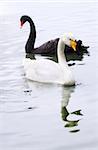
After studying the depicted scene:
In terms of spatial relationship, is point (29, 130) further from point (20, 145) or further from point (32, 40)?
point (32, 40)

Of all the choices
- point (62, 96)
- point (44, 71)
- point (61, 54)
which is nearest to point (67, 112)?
point (62, 96)

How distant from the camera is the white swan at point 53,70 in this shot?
9391 millimetres

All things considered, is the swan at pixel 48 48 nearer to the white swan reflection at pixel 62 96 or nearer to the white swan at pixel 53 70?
the white swan at pixel 53 70

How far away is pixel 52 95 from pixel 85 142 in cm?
218

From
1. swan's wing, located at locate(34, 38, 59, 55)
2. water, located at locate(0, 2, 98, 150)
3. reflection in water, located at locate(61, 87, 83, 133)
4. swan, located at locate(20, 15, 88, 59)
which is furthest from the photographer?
swan's wing, located at locate(34, 38, 59, 55)

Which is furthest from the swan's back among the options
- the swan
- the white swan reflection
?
the swan

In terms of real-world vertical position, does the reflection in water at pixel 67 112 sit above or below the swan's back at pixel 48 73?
below

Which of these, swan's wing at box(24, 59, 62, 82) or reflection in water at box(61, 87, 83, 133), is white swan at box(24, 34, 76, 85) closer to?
swan's wing at box(24, 59, 62, 82)

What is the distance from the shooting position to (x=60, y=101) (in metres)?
8.41

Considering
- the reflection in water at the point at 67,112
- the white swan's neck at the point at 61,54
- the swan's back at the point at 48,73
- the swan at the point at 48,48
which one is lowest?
the reflection in water at the point at 67,112

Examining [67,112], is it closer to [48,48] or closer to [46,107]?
[46,107]

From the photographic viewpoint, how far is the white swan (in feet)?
30.8

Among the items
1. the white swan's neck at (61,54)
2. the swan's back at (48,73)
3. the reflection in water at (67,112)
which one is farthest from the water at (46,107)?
the white swan's neck at (61,54)

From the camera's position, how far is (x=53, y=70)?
951cm
